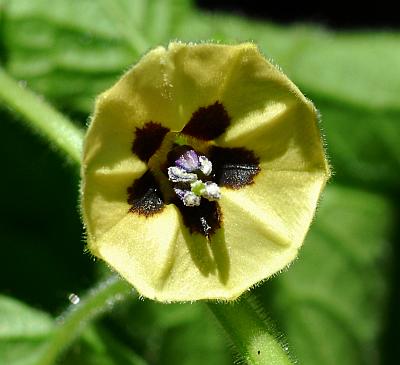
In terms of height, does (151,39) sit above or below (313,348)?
above

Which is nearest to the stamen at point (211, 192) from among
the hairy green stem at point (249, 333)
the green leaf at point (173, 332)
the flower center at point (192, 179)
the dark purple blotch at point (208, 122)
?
the flower center at point (192, 179)

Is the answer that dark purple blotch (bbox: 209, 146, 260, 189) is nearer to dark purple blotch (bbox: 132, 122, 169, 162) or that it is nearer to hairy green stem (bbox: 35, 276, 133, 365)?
dark purple blotch (bbox: 132, 122, 169, 162)

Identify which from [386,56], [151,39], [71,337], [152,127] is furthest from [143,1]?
[152,127]

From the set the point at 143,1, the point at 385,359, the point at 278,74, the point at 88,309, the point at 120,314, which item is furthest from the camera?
the point at 385,359

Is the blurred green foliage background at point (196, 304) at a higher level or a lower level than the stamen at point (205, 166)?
lower

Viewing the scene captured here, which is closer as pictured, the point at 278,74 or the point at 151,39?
the point at 278,74

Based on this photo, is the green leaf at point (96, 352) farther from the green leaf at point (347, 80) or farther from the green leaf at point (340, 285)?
the green leaf at point (347, 80)

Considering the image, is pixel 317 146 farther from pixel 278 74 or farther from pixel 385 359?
pixel 385 359
